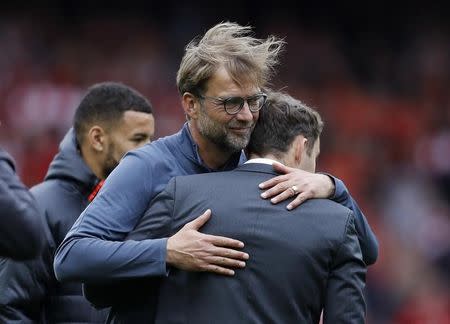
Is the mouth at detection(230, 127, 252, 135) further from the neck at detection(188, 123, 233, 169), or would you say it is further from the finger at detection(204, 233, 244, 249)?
the finger at detection(204, 233, 244, 249)

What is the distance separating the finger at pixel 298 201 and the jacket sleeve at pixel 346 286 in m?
0.15

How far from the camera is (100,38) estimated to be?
39.0 feet

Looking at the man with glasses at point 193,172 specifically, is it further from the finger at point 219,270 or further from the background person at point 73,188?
the background person at point 73,188

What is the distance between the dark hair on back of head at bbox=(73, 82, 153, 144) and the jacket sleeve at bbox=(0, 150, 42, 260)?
1.53 meters

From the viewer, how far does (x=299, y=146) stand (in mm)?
3191

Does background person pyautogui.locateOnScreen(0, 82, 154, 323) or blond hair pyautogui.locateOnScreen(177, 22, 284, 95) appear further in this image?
background person pyautogui.locateOnScreen(0, 82, 154, 323)

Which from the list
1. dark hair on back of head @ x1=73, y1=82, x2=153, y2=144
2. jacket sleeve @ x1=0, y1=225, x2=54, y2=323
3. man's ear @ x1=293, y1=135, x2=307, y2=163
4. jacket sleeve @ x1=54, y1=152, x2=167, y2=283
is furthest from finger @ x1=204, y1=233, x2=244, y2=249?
dark hair on back of head @ x1=73, y1=82, x2=153, y2=144

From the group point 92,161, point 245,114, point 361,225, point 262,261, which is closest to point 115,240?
point 262,261

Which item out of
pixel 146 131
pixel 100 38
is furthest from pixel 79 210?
pixel 100 38

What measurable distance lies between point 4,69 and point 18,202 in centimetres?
833

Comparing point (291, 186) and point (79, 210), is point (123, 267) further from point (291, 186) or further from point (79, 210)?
point (79, 210)

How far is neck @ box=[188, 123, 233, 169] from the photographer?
332 centimetres

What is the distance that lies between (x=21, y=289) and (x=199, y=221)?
36.6 inches

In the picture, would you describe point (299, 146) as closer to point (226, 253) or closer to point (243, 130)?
point (243, 130)
